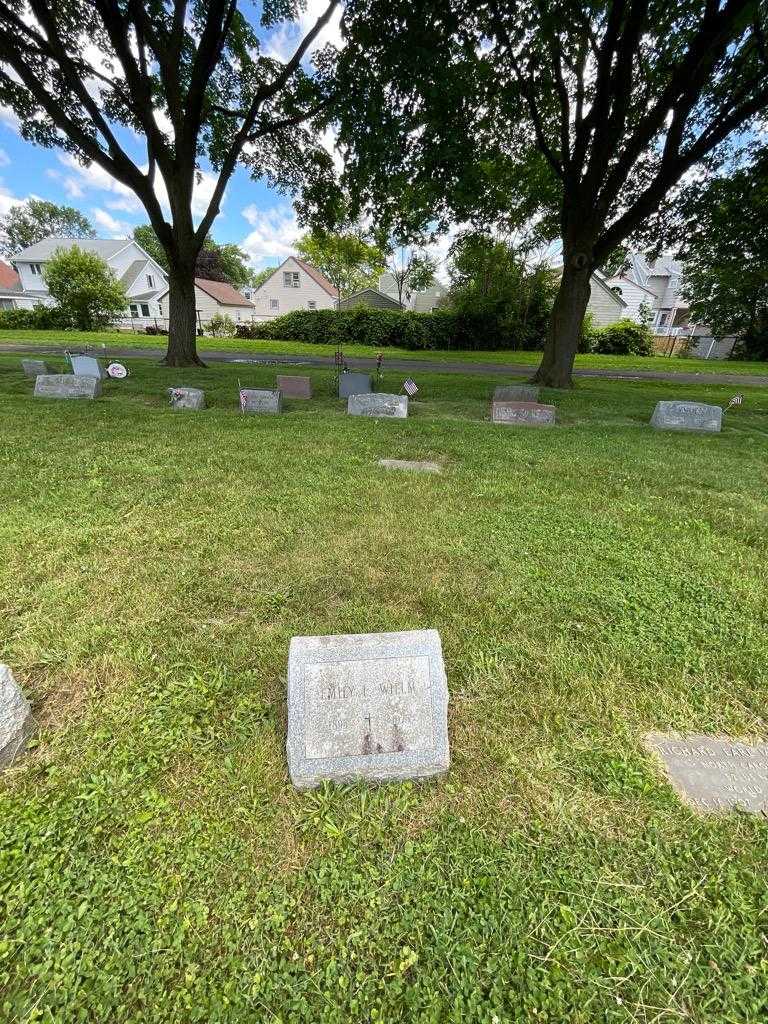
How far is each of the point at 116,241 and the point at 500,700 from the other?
2220 inches

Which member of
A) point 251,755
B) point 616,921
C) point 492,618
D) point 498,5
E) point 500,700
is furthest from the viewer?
point 498,5

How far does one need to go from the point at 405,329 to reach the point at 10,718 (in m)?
27.8

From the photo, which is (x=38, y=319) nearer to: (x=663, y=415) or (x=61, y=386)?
(x=61, y=386)

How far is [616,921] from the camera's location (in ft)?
4.16

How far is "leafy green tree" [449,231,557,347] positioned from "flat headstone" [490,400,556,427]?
21575 mm

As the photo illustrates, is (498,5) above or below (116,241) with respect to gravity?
below

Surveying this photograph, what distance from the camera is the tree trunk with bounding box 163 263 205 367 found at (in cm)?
1141

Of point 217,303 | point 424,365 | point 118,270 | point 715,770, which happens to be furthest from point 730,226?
point 118,270

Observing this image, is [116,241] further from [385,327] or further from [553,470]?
[553,470]

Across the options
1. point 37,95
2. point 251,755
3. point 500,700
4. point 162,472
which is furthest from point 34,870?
point 37,95

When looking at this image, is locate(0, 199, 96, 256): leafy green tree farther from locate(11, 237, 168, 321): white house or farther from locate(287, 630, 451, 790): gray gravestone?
locate(287, 630, 451, 790): gray gravestone

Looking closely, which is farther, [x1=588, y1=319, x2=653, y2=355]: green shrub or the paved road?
[x1=588, y1=319, x2=653, y2=355]: green shrub

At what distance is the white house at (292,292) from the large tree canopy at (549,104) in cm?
3106

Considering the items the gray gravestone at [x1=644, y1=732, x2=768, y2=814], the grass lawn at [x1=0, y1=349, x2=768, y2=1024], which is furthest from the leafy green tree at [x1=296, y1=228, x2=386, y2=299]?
the gray gravestone at [x1=644, y1=732, x2=768, y2=814]
